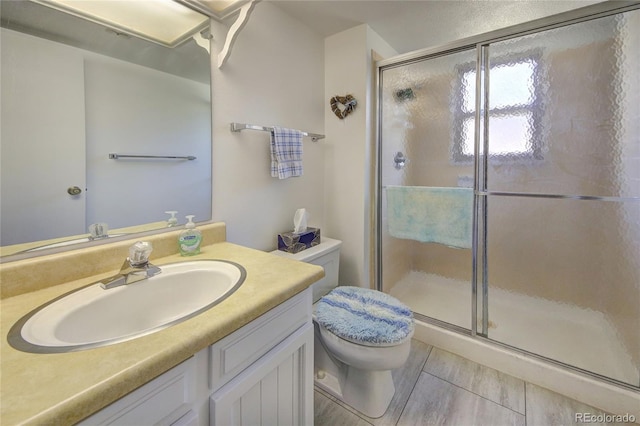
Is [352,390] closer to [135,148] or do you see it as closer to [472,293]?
[472,293]

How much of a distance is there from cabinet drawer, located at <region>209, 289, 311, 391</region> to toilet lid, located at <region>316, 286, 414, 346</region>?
1.18 ft

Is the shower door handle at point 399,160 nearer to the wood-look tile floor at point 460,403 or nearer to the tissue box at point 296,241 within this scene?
the tissue box at point 296,241

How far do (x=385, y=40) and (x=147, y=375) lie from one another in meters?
2.31

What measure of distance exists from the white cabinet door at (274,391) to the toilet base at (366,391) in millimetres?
424

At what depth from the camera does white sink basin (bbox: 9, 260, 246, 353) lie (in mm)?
530

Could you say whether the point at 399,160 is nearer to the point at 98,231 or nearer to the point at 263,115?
the point at 263,115

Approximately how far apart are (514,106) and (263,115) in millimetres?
1403

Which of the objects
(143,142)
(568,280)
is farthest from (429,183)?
(143,142)

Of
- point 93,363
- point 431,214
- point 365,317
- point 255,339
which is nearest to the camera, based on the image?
point 93,363

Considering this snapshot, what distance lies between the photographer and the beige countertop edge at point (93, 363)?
37 cm

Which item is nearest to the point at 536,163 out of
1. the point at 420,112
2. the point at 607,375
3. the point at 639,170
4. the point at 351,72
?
the point at 639,170

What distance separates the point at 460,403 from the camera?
1.28 meters

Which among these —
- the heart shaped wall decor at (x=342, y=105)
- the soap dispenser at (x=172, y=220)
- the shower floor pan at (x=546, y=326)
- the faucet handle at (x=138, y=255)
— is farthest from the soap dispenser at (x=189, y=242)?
the shower floor pan at (x=546, y=326)

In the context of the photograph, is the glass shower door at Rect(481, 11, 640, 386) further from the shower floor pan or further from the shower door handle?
the shower door handle
